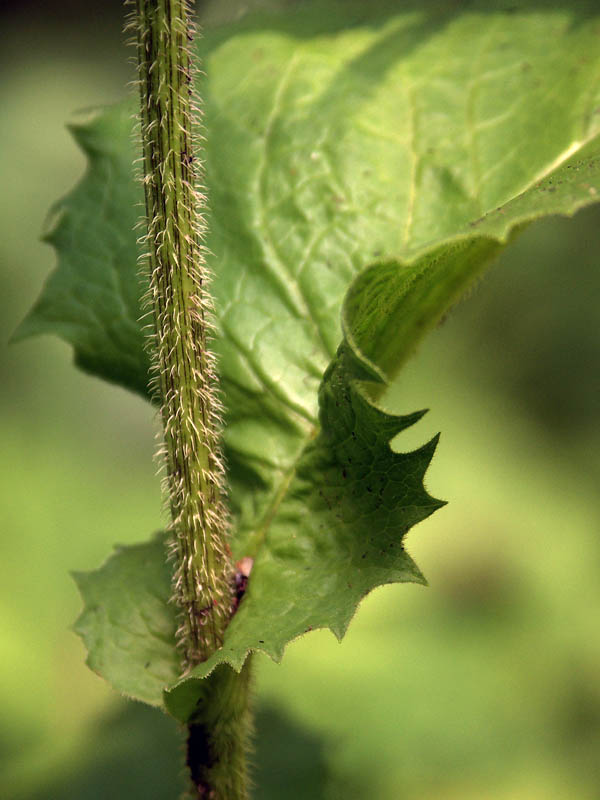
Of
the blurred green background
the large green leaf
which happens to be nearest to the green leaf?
the large green leaf

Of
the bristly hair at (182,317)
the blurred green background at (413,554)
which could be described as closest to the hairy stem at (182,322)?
the bristly hair at (182,317)

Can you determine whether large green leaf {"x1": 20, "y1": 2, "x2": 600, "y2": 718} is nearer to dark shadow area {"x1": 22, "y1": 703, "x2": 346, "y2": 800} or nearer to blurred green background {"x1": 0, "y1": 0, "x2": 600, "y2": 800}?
blurred green background {"x1": 0, "y1": 0, "x2": 600, "y2": 800}

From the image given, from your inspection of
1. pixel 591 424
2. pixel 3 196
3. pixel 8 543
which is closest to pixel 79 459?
pixel 8 543

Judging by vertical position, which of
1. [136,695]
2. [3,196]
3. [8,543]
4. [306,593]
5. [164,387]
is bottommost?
[8,543]

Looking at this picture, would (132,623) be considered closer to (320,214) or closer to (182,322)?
(182,322)

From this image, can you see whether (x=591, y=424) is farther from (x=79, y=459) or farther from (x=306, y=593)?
(x=306, y=593)

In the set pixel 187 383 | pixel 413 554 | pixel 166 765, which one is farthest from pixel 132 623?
pixel 413 554
